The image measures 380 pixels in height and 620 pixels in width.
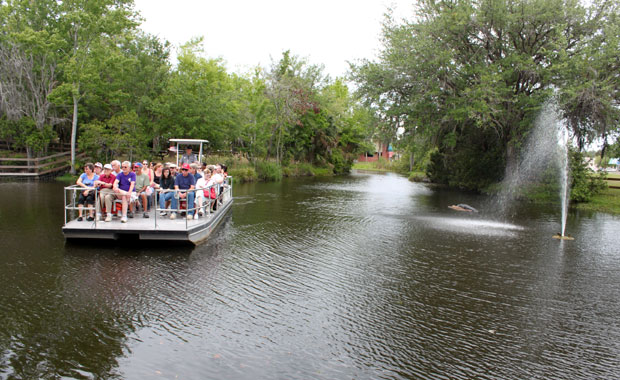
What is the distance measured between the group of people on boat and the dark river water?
1.11 meters

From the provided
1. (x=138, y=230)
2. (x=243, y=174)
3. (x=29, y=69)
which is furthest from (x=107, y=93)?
(x=138, y=230)

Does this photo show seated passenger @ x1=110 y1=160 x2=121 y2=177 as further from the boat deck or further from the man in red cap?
the man in red cap

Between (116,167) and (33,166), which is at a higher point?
(116,167)

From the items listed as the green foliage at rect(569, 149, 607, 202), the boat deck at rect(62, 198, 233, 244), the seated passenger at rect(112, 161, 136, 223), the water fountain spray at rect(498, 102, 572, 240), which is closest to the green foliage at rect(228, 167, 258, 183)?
the water fountain spray at rect(498, 102, 572, 240)

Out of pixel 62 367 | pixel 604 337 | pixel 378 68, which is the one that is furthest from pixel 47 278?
pixel 378 68

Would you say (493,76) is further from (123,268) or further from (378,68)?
(123,268)

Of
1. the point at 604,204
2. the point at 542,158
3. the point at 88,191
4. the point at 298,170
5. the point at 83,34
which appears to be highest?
the point at 83,34

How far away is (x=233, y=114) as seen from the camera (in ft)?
123

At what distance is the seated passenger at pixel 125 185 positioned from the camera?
1170 cm

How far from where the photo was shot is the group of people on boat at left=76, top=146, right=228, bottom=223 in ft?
38.6

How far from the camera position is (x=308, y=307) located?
25.1 feet

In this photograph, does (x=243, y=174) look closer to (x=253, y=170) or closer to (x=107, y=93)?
(x=253, y=170)

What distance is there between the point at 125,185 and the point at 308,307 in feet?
22.7

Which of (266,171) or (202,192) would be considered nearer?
(202,192)
